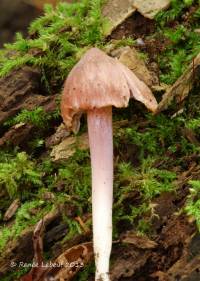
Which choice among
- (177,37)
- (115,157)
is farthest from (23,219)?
(177,37)

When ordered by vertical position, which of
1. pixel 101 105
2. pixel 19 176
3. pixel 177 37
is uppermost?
pixel 177 37

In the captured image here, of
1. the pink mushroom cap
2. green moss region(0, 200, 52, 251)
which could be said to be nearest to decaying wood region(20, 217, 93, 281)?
green moss region(0, 200, 52, 251)

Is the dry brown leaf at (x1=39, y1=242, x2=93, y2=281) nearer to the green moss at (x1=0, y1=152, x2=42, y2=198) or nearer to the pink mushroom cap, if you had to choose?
the green moss at (x1=0, y1=152, x2=42, y2=198)

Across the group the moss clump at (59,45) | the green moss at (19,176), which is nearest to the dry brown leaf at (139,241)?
the green moss at (19,176)

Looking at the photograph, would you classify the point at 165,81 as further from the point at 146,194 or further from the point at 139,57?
the point at 146,194

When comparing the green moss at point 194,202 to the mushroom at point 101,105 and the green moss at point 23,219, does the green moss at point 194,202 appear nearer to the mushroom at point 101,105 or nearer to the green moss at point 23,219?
the mushroom at point 101,105

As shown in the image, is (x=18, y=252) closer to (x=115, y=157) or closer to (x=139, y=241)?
(x=139, y=241)
